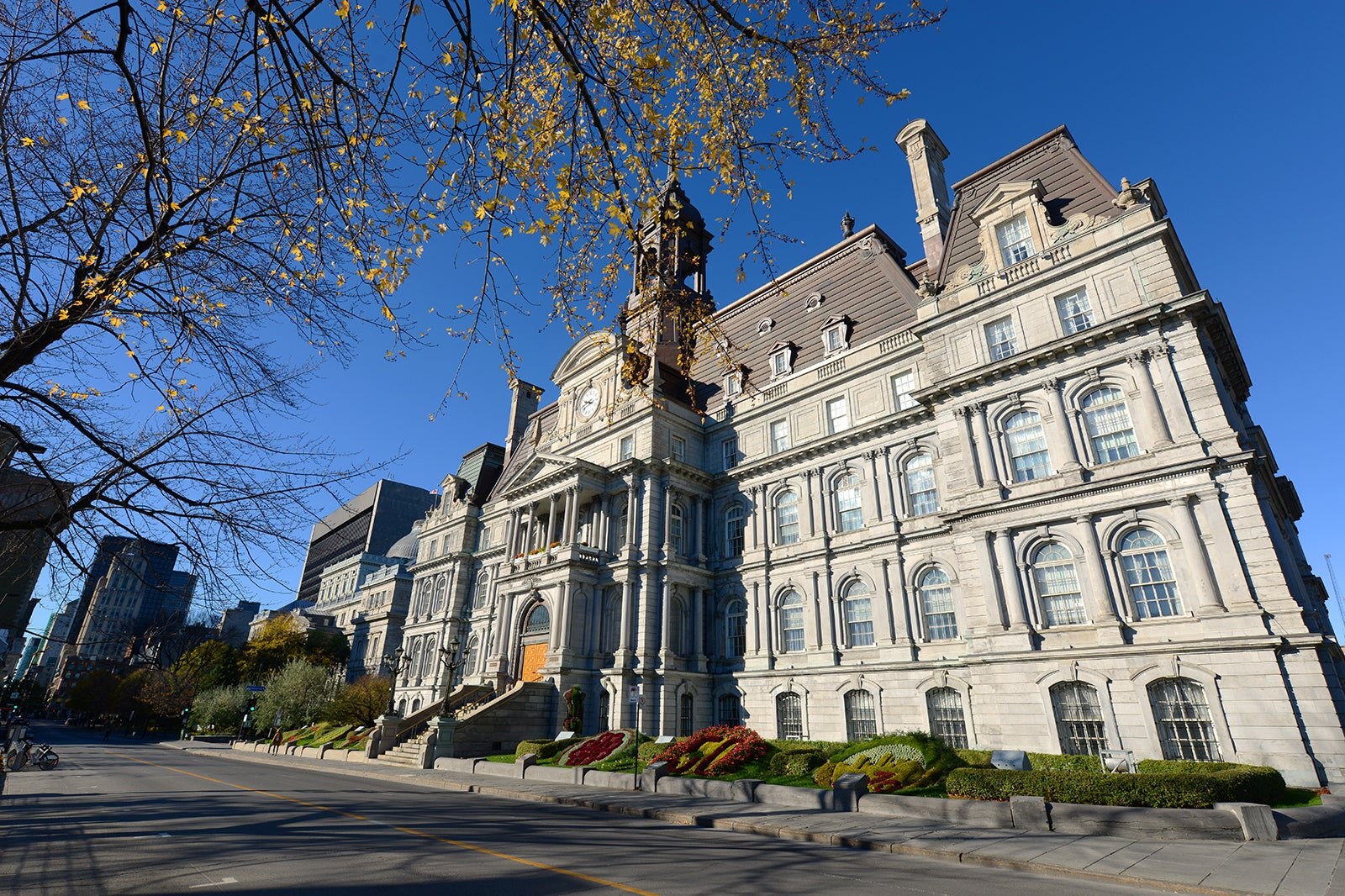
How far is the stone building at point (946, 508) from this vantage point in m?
17.0

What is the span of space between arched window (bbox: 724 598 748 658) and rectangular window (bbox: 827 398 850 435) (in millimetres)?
9694

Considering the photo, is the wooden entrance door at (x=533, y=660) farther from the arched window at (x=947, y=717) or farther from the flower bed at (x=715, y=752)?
the arched window at (x=947, y=717)

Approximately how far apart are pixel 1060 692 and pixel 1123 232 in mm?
14886

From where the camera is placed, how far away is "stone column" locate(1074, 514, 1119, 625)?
61.3 ft

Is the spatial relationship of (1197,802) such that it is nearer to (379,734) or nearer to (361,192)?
(361,192)

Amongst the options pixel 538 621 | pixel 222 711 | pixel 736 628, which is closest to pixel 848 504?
pixel 736 628

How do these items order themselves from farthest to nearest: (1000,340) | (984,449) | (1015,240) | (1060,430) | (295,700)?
(295,700)
(1015,240)
(1000,340)
(984,449)
(1060,430)

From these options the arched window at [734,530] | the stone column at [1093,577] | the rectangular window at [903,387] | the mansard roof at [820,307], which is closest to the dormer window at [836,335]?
the mansard roof at [820,307]

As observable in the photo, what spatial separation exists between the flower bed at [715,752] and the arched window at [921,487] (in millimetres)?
11358

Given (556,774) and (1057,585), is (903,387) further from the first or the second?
(556,774)

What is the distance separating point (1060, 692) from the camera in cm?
1897

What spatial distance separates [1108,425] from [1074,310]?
432 centimetres

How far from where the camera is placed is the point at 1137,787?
12633 millimetres

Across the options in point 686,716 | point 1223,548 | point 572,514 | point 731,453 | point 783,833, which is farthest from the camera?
point 731,453
